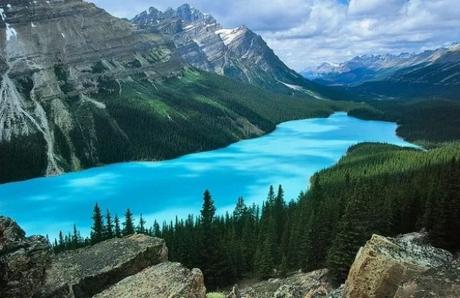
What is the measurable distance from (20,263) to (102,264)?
787 centimetres

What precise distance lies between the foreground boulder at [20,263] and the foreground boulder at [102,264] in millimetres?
2077

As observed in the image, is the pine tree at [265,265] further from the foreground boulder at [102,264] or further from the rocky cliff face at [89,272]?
the rocky cliff face at [89,272]

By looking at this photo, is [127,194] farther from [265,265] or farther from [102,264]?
[102,264]

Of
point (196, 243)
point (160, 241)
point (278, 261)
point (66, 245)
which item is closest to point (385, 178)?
point (278, 261)

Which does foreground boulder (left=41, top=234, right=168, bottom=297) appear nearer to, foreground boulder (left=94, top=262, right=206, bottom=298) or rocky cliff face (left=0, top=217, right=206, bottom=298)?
rocky cliff face (left=0, top=217, right=206, bottom=298)

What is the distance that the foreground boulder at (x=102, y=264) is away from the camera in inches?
1066

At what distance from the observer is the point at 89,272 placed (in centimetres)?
2789

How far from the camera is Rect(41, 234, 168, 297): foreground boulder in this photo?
88.8 feet

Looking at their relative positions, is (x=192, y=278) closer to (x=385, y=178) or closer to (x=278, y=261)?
(x=278, y=261)

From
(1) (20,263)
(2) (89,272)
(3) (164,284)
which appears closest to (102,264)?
(2) (89,272)

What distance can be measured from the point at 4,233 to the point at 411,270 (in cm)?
1777

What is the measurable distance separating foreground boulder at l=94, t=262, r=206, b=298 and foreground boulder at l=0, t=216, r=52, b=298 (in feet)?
10.1

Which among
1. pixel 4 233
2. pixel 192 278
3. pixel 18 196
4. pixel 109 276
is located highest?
pixel 4 233

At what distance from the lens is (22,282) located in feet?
69.5
